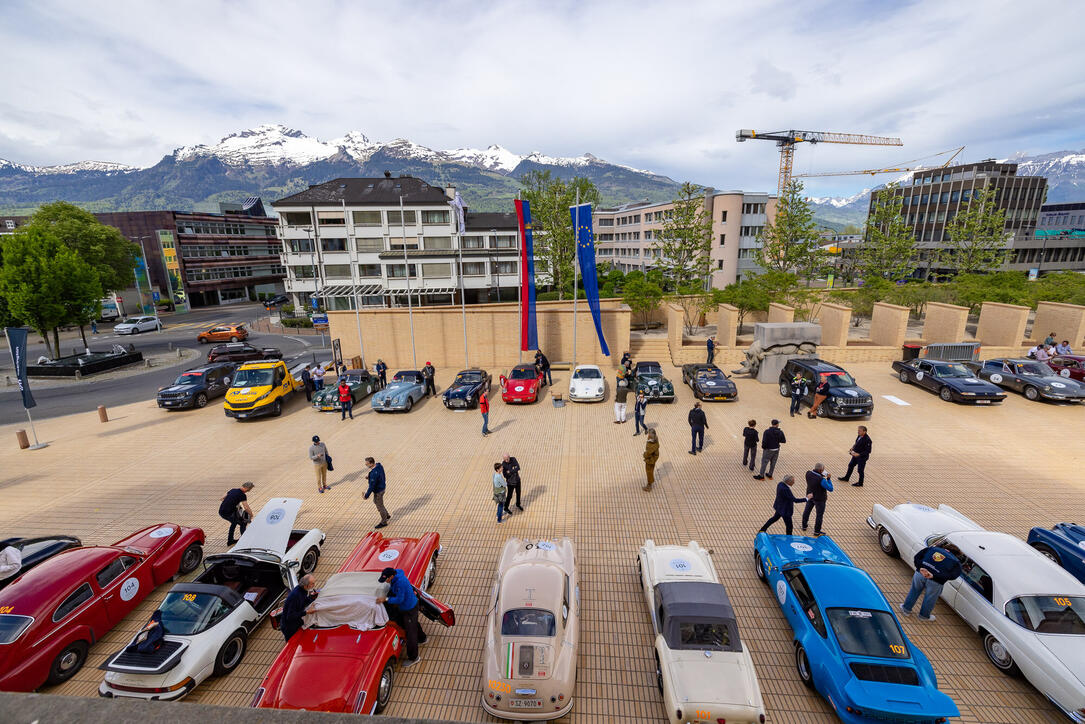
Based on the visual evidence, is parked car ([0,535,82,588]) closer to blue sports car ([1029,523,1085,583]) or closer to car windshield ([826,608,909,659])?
car windshield ([826,608,909,659])

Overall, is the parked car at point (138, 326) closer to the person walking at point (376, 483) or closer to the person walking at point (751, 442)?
the person walking at point (376, 483)

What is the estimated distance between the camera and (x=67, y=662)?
22.9 ft

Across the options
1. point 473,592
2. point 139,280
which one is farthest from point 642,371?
point 139,280

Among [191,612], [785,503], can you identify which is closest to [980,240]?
[785,503]

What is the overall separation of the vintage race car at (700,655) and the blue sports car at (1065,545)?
646 cm

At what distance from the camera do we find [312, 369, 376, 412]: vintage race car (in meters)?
19.0

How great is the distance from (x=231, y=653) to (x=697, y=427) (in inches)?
469

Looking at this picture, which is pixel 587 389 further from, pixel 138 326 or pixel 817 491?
pixel 138 326

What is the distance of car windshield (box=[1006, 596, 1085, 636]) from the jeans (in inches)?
35.7

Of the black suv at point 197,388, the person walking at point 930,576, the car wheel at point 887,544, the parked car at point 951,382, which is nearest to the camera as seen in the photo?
the person walking at point 930,576

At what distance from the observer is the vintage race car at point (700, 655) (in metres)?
5.57

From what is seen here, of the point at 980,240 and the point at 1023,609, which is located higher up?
the point at 980,240

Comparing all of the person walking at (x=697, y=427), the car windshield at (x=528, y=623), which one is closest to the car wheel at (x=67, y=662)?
the car windshield at (x=528, y=623)

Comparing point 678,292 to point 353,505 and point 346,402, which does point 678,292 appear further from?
point 353,505
